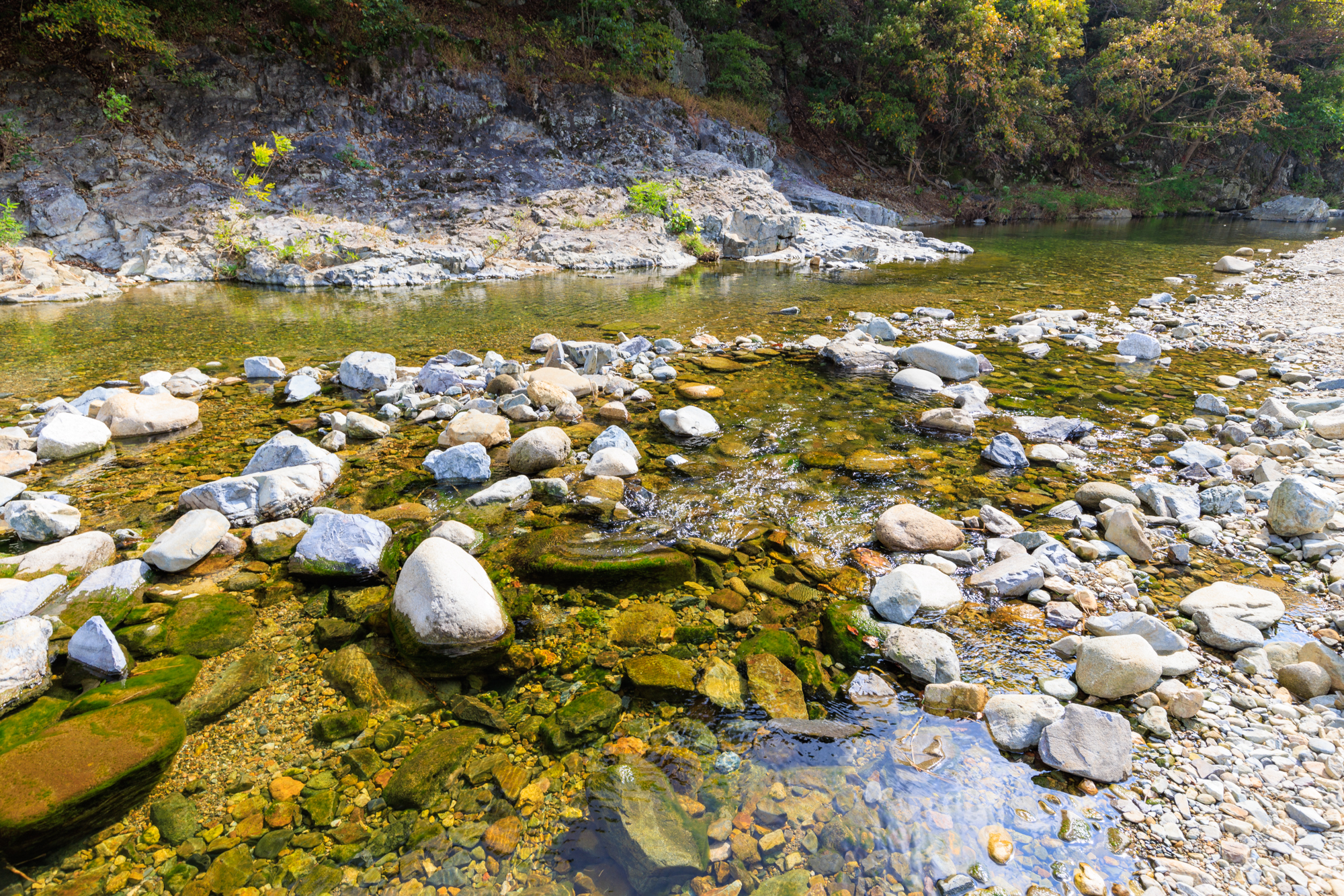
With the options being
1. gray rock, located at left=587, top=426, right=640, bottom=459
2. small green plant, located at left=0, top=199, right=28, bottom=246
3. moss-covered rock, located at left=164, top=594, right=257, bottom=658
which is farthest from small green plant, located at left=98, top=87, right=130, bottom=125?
moss-covered rock, located at left=164, top=594, right=257, bottom=658

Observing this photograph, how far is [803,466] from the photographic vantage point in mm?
4355

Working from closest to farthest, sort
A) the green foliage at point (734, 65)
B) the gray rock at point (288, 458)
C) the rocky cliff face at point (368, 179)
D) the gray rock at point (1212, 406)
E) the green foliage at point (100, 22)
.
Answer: the gray rock at point (288, 458) < the gray rock at point (1212, 406) < the rocky cliff face at point (368, 179) < the green foliage at point (100, 22) < the green foliage at point (734, 65)

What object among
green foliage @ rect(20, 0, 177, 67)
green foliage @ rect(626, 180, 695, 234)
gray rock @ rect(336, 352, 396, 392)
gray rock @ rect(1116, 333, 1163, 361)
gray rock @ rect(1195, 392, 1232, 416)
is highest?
A: green foliage @ rect(20, 0, 177, 67)

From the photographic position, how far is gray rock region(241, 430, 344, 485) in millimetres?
4004

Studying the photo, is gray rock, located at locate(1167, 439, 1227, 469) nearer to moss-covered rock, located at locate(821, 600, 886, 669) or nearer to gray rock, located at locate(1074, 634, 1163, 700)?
gray rock, located at locate(1074, 634, 1163, 700)

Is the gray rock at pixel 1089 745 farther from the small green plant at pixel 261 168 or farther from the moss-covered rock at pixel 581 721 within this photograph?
the small green plant at pixel 261 168

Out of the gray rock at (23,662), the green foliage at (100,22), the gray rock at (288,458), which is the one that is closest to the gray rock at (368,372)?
the gray rock at (288,458)

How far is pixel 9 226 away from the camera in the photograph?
1095cm

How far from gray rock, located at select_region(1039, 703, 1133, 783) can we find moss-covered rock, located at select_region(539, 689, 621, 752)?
1.53 metres

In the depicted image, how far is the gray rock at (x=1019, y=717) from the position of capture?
2.14 meters

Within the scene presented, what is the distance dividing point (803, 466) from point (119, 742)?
373 centimetres

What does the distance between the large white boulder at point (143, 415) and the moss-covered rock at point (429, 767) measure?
13.9 feet

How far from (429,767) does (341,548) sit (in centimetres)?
148

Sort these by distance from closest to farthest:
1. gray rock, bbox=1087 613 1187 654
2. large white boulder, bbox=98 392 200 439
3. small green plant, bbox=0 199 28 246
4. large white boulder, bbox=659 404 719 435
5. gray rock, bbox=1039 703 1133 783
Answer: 1. gray rock, bbox=1039 703 1133 783
2. gray rock, bbox=1087 613 1187 654
3. large white boulder, bbox=98 392 200 439
4. large white boulder, bbox=659 404 719 435
5. small green plant, bbox=0 199 28 246
